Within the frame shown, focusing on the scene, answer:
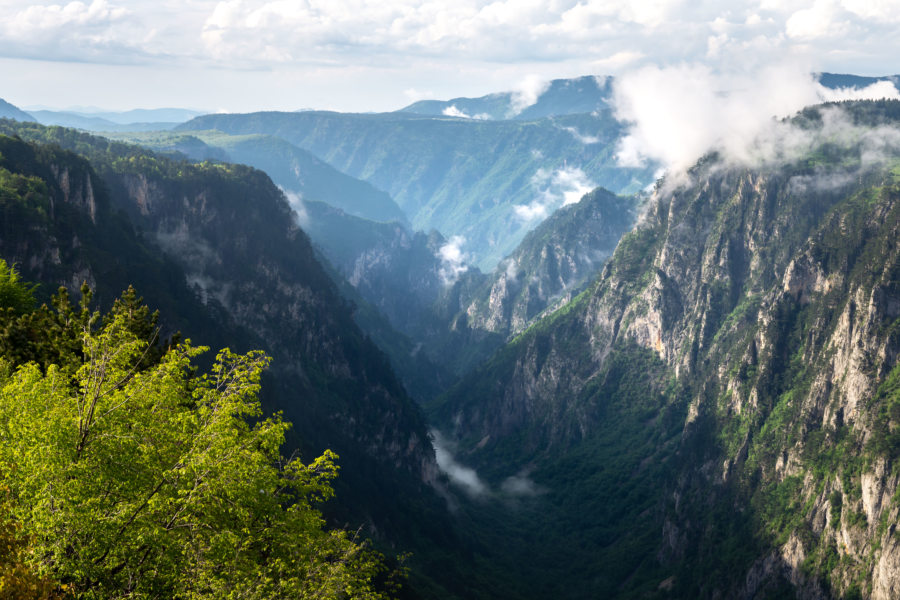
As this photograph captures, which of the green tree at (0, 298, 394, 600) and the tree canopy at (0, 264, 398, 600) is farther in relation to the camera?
the green tree at (0, 298, 394, 600)

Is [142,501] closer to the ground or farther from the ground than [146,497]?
farther from the ground

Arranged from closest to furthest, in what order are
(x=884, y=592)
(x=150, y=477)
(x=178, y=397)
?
(x=150, y=477) → (x=178, y=397) → (x=884, y=592)

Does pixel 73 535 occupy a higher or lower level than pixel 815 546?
higher

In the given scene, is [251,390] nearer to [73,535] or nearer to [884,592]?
[73,535]

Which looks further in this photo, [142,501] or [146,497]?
[146,497]

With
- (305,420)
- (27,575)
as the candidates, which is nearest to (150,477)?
(27,575)

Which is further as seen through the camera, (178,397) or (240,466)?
(178,397)

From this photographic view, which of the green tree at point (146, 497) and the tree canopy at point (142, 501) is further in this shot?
the green tree at point (146, 497)

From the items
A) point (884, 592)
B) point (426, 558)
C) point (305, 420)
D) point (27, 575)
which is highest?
point (27, 575)
